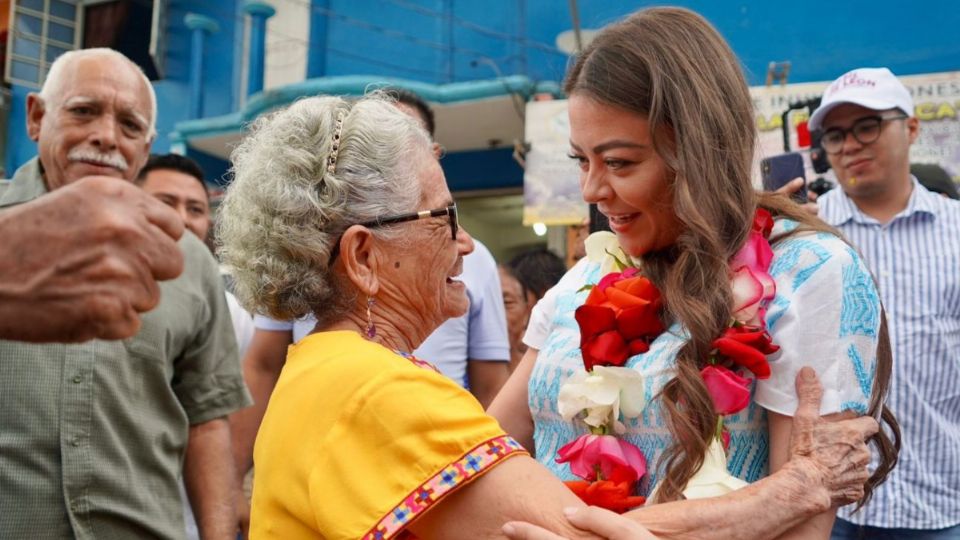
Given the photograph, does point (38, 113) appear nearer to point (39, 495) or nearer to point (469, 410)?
point (39, 495)

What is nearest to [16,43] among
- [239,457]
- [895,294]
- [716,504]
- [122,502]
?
[239,457]

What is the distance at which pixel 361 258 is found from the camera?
1838 mm

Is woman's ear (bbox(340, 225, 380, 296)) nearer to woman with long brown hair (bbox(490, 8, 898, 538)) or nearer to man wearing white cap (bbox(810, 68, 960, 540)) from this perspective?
woman with long brown hair (bbox(490, 8, 898, 538))

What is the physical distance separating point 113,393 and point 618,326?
159 cm

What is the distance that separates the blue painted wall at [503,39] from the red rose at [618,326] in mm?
4747

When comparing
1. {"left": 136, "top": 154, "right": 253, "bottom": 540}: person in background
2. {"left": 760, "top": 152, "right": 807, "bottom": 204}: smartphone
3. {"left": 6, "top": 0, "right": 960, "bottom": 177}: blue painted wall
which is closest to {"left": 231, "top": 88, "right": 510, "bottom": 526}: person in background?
{"left": 136, "top": 154, "right": 253, "bottom": 540}: person in background

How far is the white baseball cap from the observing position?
3.40 m

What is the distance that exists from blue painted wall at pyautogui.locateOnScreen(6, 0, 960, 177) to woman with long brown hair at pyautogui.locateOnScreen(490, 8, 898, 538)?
4.58 meters

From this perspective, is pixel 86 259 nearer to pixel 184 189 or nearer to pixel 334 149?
pixel 334 149

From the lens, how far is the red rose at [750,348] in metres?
1.71

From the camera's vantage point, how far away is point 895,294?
10.7ft

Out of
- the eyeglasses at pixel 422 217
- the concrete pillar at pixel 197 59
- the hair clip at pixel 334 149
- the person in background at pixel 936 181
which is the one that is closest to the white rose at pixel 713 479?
the eyeglasses at pixel 422 217

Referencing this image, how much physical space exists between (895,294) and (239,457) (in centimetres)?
284

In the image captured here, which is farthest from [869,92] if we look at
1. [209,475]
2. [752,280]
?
[209,475]
